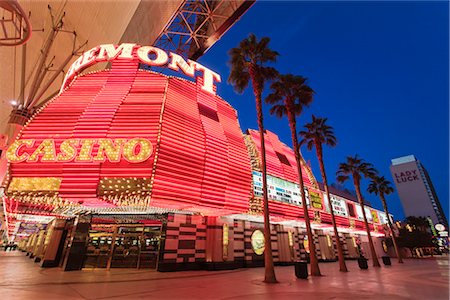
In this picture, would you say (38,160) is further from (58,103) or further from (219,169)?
(219,169)

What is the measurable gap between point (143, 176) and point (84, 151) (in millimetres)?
3587

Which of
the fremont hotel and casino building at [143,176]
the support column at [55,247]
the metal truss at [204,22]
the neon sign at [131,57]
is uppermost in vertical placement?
the metal truss at [204,22]

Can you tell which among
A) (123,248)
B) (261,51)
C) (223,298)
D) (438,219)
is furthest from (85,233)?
(438,219)

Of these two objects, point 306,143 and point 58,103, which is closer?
point 58,103

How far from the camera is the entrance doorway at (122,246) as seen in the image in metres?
18.0

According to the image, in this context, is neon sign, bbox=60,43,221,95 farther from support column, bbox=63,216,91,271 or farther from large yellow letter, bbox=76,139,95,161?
support column, bbox=63,216,91,271

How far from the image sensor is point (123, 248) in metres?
18.4

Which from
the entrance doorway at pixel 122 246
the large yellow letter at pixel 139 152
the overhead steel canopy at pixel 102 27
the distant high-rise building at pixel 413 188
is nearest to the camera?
the large yellow letter at pixel 139 152

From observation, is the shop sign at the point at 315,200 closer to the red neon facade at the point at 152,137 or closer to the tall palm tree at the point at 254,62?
the red neon facade at the point at 152,137

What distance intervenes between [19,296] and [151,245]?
9679mm

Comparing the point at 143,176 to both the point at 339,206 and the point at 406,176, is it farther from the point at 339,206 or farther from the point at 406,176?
the point at 406,176

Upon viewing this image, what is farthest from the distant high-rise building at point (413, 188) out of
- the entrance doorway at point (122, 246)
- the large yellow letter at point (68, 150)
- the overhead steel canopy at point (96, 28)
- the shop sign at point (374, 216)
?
the large yellow letter at point (68, 150)

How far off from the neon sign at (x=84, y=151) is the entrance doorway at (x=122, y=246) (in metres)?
7.53

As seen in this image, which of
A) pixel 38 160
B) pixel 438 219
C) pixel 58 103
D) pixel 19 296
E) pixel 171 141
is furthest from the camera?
pixel 438 219
